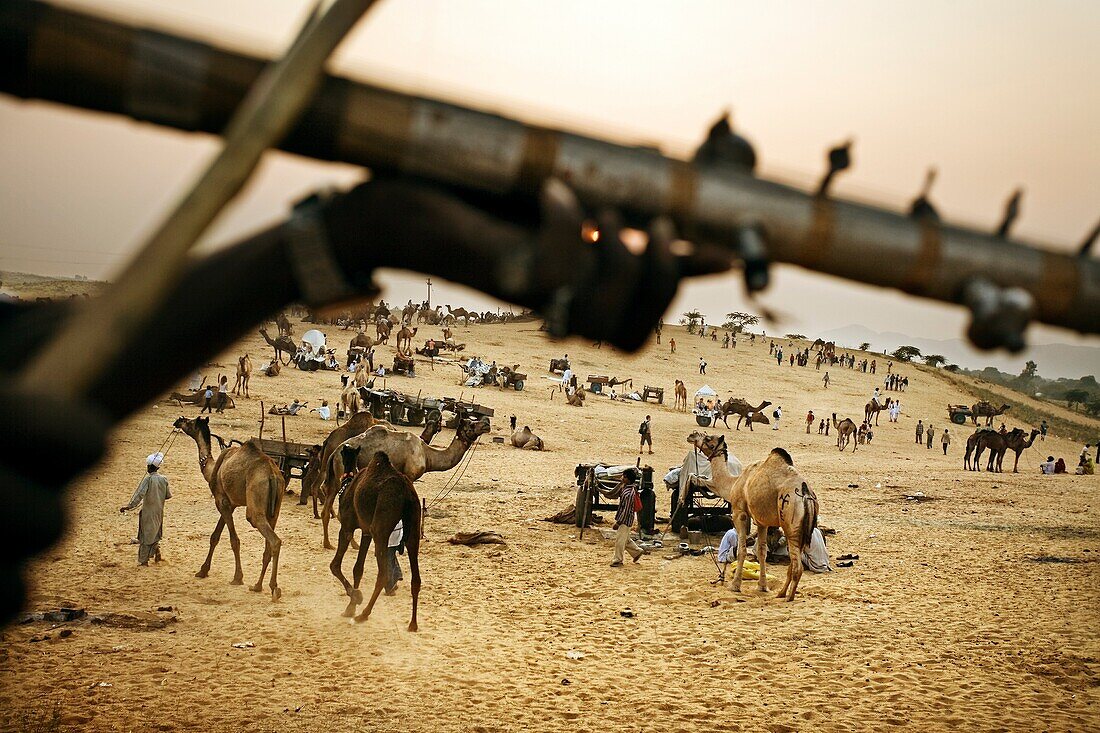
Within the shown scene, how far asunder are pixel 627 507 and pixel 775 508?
3.02 meters

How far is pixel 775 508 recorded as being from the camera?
14.4 m

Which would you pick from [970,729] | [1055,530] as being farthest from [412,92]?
[1055,530]

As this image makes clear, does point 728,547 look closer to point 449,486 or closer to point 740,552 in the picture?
point 740,552

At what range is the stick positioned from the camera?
5.85 feet

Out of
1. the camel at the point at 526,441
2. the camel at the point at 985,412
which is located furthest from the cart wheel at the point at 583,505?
the camel at the point at 985,412

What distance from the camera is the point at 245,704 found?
837cm

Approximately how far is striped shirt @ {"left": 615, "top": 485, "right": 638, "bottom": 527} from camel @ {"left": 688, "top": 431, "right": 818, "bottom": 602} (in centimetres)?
201

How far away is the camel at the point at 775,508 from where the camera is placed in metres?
13.8

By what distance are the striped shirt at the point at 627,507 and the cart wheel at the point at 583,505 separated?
7.28 feet

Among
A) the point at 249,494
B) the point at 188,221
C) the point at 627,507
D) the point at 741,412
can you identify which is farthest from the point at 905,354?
the point at 188,221

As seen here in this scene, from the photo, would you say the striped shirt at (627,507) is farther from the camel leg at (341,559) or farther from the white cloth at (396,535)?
the camel leg at (341,559)

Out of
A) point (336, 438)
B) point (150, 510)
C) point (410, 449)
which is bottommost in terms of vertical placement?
point (150, 510)

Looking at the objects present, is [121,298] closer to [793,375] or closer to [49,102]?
[49,102]

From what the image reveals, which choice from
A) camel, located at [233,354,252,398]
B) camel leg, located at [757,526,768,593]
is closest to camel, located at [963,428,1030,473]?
camel leg, located at [757,526,768,593]
